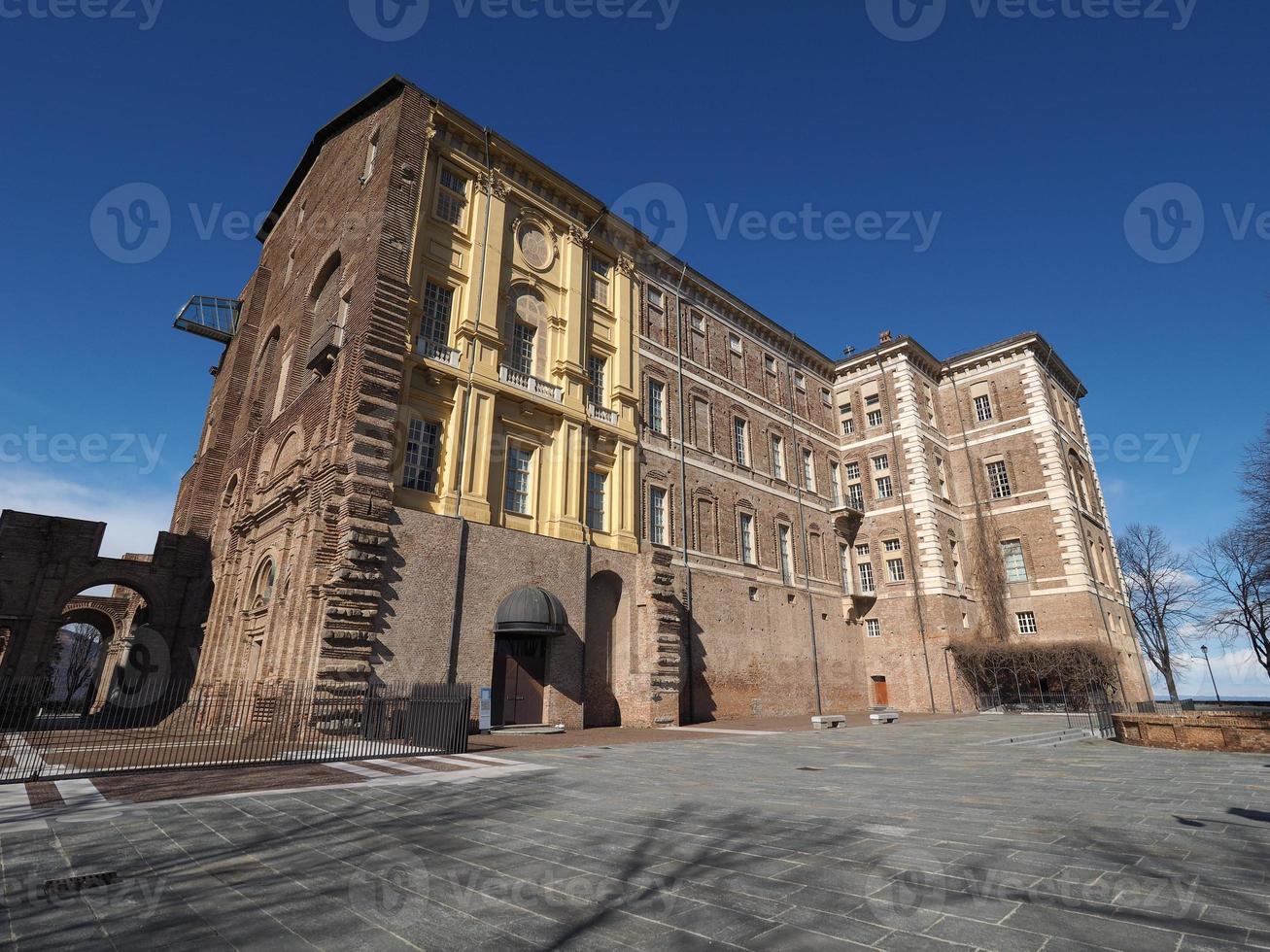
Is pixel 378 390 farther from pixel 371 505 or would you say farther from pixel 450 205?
pixel 450 205

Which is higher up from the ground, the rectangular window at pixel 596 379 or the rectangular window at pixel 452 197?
the rectangular window at pixel 452 197

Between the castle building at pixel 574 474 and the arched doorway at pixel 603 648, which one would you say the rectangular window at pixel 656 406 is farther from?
the arched doorway at pixel 603 648

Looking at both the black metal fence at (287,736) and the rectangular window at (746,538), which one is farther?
the rectangular window at (746,538)

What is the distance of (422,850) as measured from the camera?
5.57 m

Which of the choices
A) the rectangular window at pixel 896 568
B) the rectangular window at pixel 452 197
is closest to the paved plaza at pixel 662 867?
the rectangular window at pixel 452 197

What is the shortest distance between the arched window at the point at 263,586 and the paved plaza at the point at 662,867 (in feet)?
41.3

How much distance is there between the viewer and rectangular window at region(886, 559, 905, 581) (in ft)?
113

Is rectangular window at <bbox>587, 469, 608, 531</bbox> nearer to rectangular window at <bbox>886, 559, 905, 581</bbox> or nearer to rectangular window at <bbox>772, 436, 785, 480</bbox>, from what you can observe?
rectangular window at <bbox>772, 436, 785, 480</bbox>

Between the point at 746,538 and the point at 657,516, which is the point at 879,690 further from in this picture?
the point at 657,516

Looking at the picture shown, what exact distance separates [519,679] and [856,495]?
82.7 feet

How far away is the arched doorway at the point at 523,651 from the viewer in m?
18.4

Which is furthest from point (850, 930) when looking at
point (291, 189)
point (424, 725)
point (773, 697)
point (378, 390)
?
point (291, 189)

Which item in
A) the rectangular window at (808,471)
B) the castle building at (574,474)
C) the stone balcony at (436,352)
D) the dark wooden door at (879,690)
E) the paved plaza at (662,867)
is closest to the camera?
the paved plaza at (662,867)

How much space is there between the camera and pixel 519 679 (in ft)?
63.7
